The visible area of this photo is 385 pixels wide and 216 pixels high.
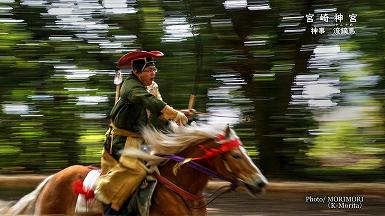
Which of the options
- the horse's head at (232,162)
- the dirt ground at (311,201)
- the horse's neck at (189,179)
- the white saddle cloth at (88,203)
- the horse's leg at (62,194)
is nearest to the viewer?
the horse's head at (232,162)

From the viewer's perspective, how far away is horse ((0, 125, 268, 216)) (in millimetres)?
3982

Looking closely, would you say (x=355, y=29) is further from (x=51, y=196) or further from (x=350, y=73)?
(x=51, y=196)

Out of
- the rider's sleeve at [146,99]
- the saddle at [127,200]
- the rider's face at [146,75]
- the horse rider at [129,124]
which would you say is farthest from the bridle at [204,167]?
the rider's face at [146,75]

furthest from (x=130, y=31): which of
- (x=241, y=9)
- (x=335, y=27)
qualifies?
(x=335, y=27)

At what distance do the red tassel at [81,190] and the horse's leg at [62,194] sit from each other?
79 millimetres

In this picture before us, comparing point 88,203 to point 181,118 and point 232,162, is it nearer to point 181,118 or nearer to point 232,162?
point 181,118

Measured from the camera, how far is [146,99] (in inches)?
156

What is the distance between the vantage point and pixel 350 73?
6.69 meters

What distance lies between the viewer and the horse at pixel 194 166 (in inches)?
157

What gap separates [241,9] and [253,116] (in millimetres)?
1389

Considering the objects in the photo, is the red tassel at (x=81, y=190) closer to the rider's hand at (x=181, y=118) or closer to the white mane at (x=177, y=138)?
the white mane at (x=177, y=138)

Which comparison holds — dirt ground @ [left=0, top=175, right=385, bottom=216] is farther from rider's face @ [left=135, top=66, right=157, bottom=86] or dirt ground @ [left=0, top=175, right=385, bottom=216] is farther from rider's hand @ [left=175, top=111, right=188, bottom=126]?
rider's face @ [left=135, top=66, right=157, bottom=86]

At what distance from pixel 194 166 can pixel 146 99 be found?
24.4 inches

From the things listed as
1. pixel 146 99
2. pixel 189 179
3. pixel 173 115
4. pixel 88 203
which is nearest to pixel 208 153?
pixel 189 179
